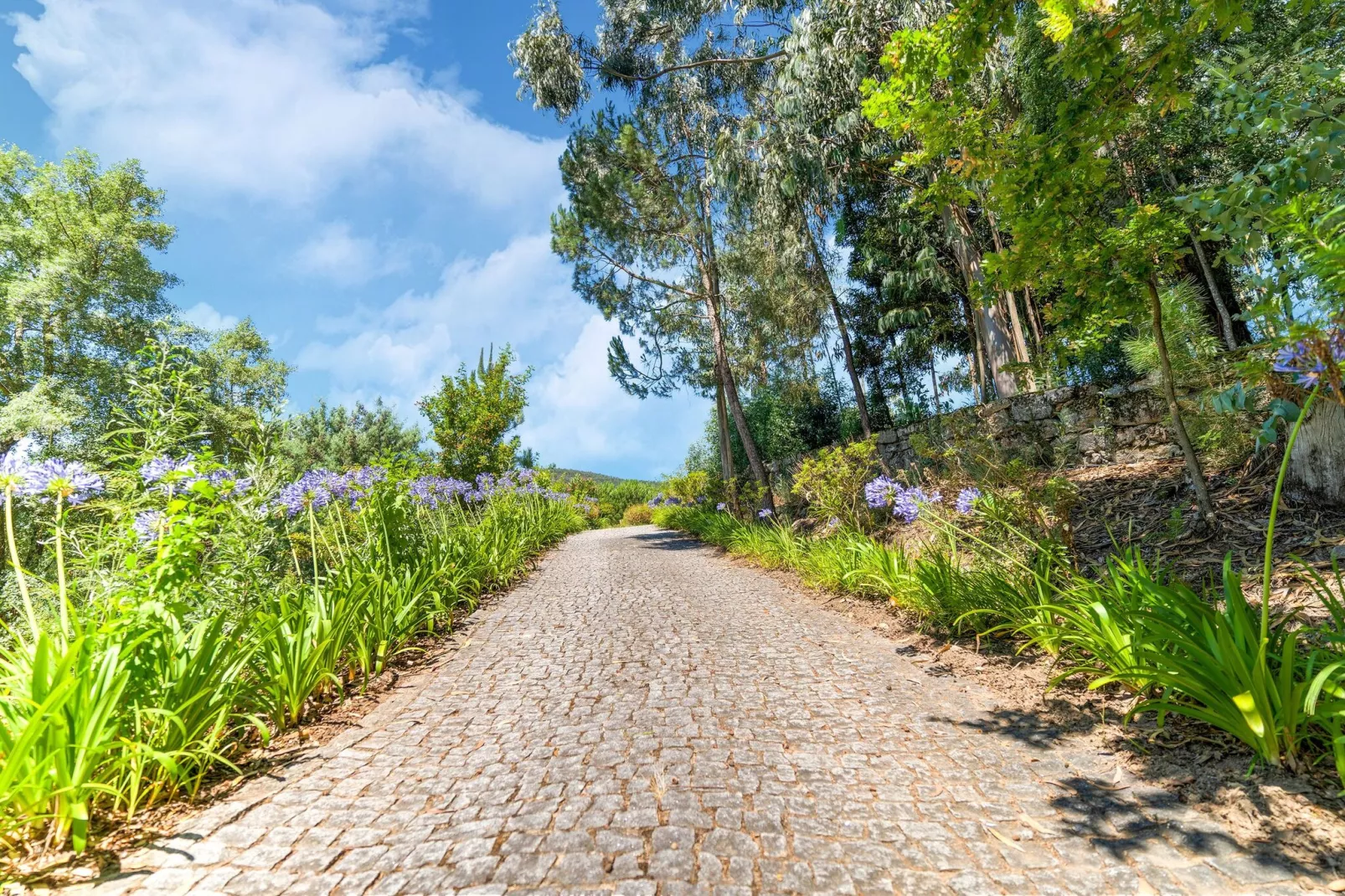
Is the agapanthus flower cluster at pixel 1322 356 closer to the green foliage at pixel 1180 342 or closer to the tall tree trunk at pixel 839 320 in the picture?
the green foliage at pixel 1180 342

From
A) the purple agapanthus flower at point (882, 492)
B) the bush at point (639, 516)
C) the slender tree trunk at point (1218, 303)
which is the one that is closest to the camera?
the purple agapanthus flower at point (882, 492)

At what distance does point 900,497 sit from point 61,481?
4730 mm

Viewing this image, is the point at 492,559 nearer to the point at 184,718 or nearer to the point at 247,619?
the point at 247,619

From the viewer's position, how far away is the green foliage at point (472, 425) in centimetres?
1149

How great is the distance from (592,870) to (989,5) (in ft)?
14.2

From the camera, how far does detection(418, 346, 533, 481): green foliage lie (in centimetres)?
1149

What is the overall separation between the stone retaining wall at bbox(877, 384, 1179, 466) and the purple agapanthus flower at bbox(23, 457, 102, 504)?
5973 mm

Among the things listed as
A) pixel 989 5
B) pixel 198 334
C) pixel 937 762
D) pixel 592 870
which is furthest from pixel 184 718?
pixel 198 334

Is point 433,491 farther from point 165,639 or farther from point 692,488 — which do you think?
point 692,488

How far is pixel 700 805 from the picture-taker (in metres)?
1.96

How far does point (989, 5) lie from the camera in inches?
114

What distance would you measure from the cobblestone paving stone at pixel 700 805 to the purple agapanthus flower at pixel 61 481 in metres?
1.49

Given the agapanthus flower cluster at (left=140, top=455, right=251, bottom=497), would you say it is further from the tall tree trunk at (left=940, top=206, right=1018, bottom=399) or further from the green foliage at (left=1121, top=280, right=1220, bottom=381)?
the tall tree trunk at (left=940, top=206, right=1018, bottom=399)

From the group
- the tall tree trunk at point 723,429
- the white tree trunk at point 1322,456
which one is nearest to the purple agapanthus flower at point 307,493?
the white tree trunk at point 1322,456
